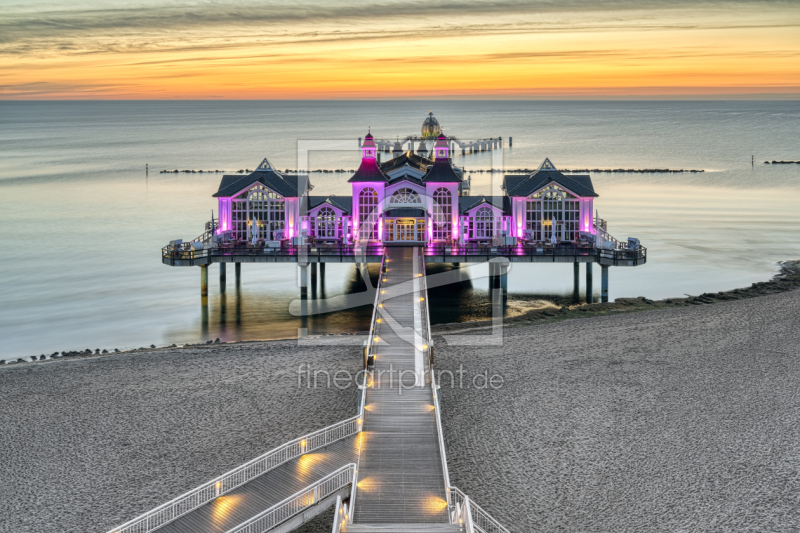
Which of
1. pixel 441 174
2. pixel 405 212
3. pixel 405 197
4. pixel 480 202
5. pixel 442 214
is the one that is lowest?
pixel 442 214

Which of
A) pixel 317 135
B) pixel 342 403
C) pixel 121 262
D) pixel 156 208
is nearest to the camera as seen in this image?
pixel 342 403

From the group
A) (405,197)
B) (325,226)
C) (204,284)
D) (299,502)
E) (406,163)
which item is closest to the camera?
(299,502)

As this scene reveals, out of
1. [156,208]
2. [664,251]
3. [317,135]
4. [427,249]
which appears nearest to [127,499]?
[427,249]

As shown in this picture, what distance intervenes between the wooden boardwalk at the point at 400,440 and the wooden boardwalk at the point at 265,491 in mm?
668

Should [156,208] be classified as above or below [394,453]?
above

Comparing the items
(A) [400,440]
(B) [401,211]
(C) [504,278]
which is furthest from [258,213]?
(A) [400,440]

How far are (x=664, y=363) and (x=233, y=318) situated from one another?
68.4 ft

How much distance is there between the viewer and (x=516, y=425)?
82.3 feet

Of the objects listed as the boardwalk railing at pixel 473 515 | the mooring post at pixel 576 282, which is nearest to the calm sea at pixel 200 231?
the mooring post at pixel 576 282

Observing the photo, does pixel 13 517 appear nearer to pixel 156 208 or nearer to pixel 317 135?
pixel 156 208

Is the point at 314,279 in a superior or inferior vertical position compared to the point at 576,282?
superior

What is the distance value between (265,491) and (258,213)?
1123 inches

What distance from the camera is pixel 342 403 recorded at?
2709 cm

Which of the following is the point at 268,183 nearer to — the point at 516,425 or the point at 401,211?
the point at 401,211
